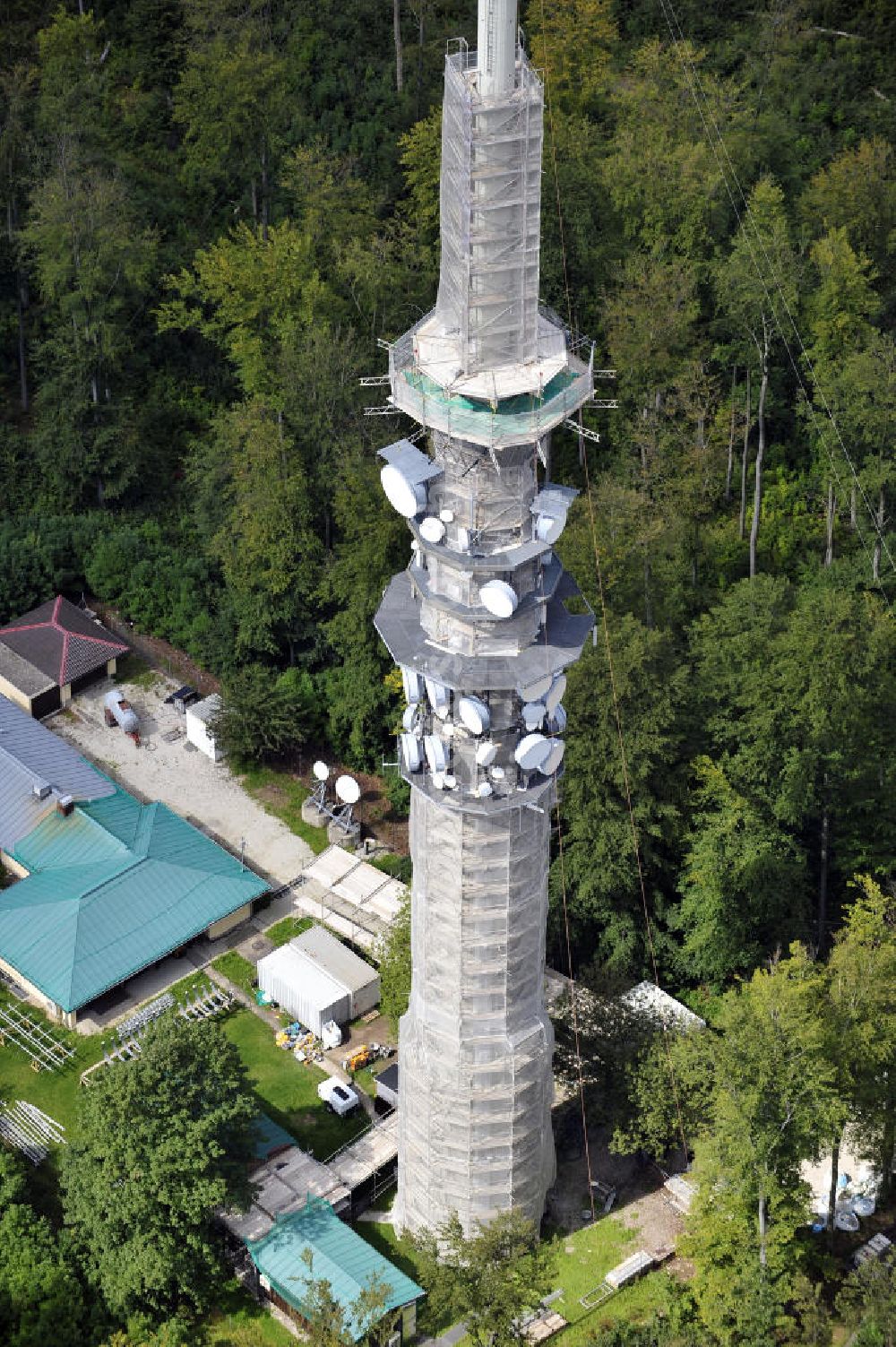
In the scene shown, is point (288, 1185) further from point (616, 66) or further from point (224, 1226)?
point (616, 66)

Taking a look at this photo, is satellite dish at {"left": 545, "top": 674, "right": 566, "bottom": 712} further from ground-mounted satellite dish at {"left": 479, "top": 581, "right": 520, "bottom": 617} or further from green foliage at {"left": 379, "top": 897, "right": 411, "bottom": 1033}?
green foliage at {"left": 379, "top": 897, "right": 411, "bottom": 1033}

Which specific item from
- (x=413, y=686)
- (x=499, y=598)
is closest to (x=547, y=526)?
(x=499, y=598)

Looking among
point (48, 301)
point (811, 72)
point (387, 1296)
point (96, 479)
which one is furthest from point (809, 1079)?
point (811, 72)

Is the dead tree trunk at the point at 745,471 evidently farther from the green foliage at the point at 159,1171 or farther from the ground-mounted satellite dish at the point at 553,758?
the green foliage at the point at 159,1171

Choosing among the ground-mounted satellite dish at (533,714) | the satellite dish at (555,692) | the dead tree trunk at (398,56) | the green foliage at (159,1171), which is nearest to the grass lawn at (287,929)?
the green foliage at (159,1171)

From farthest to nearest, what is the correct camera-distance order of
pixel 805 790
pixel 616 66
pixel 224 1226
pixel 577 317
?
pixel 616 66, pixel 577 317, pixel 805 790, pixel 224 1226

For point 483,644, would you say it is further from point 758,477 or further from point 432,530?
point 758,477

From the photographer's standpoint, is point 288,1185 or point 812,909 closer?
point 288,1185
